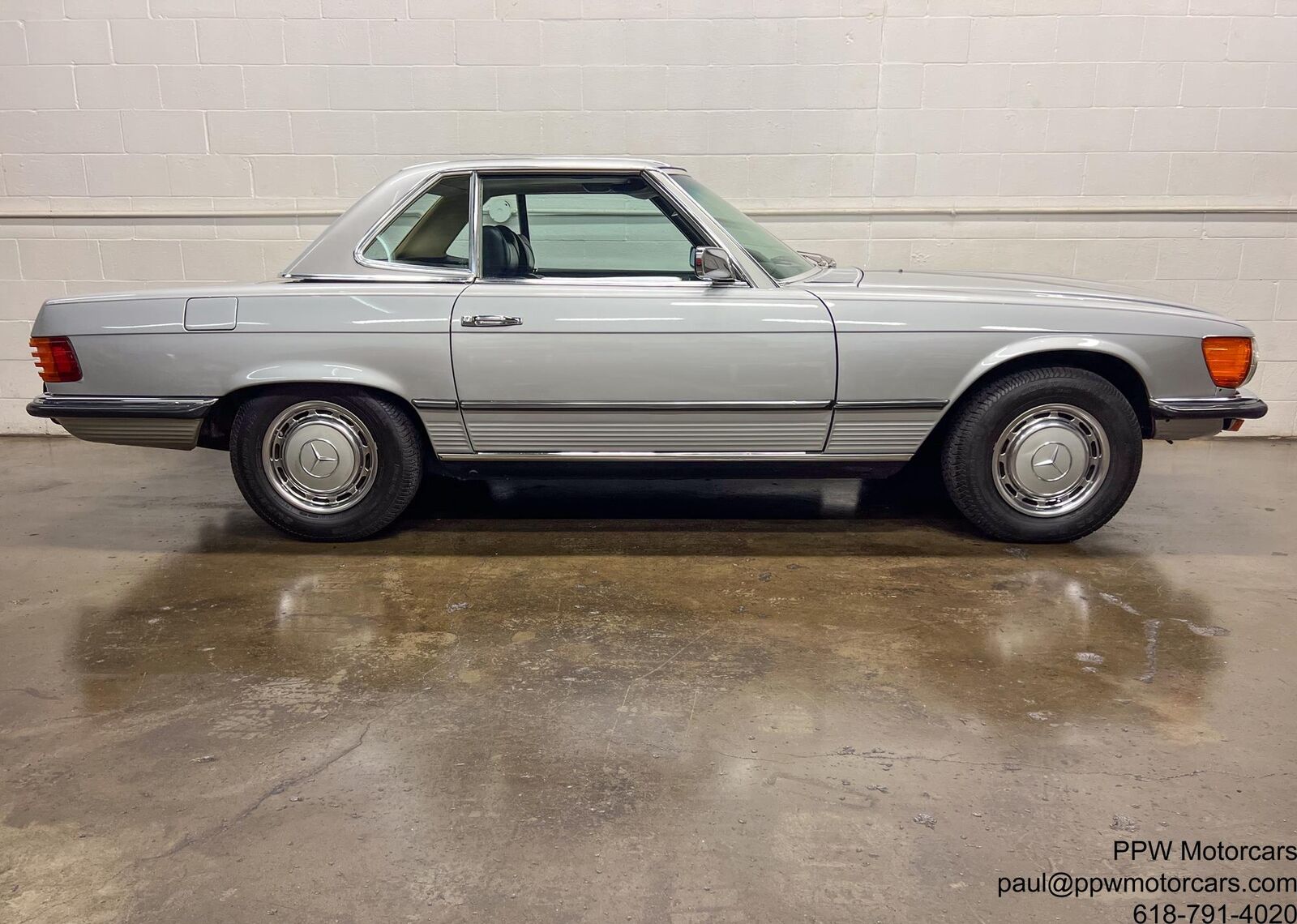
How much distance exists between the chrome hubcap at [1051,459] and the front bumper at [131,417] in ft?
10.4

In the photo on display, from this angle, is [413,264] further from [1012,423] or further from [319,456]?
[1012,423]

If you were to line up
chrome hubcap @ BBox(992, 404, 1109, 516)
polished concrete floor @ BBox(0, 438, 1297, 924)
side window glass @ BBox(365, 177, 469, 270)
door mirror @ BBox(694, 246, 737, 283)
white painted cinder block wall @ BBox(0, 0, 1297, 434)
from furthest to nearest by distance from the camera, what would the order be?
white painted cinder block wall @ BBox(0, 0, 1297, 434) < side window glass @ BBox(365, 177, 469, 270) < chrome hubcap @ BBox(992, 404, 1109, 516) < door mirror @ BBox(694, 246, 737, 283) < polished concrete floor @ BBox(0, 438, 1297, 924)

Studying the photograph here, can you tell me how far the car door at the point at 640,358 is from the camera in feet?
11.6

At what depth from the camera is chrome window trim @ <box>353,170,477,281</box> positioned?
3.69 meters

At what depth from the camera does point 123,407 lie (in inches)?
146

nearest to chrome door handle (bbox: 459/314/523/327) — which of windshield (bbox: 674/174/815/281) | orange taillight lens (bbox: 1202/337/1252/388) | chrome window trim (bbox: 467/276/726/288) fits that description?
chrome window trim (bbox: 467/276/726/288)

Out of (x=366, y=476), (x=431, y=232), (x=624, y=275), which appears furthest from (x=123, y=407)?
(x=624, y=275)

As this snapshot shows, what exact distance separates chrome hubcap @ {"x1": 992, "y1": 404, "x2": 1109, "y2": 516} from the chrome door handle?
1966mm

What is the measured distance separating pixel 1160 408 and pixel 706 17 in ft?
12.0

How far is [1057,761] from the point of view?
2262mm

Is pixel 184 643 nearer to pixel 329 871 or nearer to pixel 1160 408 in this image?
pixel 329 871

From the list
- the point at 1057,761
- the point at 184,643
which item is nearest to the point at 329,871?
the point at 184,643

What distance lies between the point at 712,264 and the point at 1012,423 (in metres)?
1.35

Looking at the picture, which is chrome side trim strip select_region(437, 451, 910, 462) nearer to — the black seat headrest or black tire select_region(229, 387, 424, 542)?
black tire select_region(229, 387, 424, 542)
